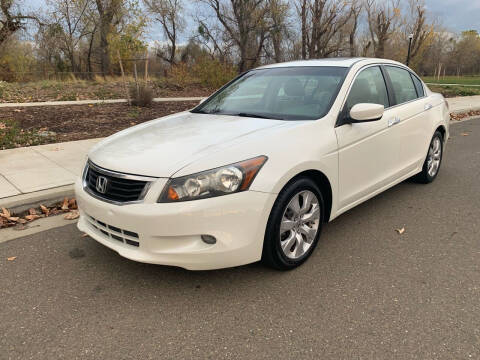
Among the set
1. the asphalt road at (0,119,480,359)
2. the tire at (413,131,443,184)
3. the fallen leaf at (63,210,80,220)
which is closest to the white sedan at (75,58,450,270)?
the asphalt road at (0,119,480,359)

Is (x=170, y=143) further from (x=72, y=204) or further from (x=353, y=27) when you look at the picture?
(x=353, y=27)

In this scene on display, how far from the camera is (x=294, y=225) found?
299 cm

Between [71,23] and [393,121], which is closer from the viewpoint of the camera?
[393,121]

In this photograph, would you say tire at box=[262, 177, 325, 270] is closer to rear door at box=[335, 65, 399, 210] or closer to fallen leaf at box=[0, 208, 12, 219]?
rear door at box=[335, 65, 399, 210]

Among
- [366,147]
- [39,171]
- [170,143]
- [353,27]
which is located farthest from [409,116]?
[353,27]

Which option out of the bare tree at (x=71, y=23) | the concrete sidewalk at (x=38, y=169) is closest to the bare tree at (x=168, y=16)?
the bare tree at (x=71, y=23)

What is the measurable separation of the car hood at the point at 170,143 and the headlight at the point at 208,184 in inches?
4.2

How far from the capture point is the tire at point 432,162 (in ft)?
16.4

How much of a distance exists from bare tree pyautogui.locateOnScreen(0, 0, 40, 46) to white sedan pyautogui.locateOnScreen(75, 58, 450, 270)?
78.1 feet

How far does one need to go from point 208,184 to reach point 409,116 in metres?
2.82

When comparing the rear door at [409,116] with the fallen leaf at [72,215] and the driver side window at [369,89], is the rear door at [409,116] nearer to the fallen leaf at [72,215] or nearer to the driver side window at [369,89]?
the driver side window at [369,89]

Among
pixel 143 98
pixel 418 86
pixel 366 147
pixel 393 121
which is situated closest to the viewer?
Result: pixel 366 147

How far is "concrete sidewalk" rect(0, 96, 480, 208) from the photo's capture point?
4410mm

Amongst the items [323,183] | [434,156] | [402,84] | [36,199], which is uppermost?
[402,84]
